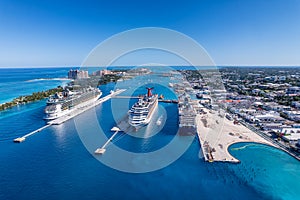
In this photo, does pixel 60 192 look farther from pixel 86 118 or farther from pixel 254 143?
pixel 254 143

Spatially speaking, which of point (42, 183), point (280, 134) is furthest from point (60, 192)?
point (280, 134)

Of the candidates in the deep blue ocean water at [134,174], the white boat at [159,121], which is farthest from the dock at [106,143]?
the white boat at [159,121]

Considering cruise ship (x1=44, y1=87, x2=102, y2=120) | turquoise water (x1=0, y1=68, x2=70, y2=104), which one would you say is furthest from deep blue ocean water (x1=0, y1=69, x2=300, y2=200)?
turquoise water (x1=0, y1=68, x2=70, y2=104)

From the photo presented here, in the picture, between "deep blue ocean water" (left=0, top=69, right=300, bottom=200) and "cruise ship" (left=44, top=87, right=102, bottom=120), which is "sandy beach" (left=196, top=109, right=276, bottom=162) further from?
"cruise ship" (left=44, top=87, right=102, bottom=120)

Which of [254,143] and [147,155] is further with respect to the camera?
[254,143]

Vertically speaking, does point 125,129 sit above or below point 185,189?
above

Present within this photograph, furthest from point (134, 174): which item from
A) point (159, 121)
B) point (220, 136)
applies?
point (159, 121)

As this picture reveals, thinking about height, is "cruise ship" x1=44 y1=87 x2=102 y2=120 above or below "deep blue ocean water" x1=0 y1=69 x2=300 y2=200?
above

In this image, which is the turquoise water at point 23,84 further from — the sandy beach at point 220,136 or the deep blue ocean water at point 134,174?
the sandy beach at point 220,136
